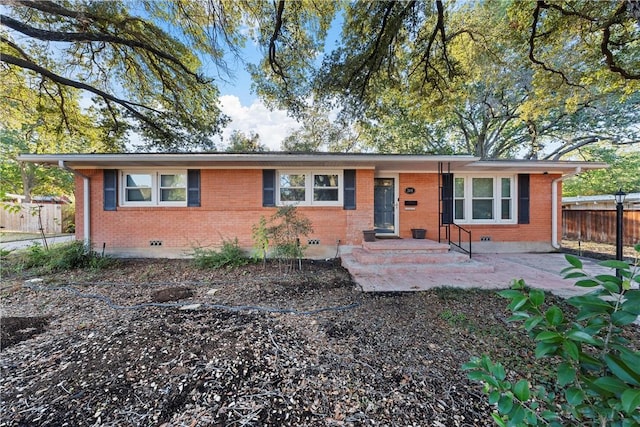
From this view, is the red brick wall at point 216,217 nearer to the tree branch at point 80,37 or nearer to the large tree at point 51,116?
the large tree at point 51,116

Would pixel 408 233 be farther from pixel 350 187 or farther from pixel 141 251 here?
pixel 141 251

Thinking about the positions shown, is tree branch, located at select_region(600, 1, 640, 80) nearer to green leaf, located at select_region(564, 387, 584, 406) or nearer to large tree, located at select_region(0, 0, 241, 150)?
green leaf, located at select_region(564, 387, 584, 406)

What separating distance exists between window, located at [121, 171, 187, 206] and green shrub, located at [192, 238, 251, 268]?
5.95 feet

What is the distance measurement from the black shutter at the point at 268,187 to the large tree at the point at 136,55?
4327 millimetres

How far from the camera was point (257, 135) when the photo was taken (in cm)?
1906

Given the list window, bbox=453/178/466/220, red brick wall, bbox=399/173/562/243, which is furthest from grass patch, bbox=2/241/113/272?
window, bbox=453/178/466/220

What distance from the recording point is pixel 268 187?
7.30 metres

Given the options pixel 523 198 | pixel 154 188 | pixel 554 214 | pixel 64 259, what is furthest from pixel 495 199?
pixel 64 259

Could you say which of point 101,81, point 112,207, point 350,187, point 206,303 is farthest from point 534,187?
point 101,81

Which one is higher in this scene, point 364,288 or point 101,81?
point 101,81

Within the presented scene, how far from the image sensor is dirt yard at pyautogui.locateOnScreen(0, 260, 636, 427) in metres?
1.88

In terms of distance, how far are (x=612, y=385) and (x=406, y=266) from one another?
497 centimetres

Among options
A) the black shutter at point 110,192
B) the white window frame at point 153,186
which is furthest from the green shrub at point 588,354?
the black shutter at point 110,192

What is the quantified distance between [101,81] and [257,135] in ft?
34.2
